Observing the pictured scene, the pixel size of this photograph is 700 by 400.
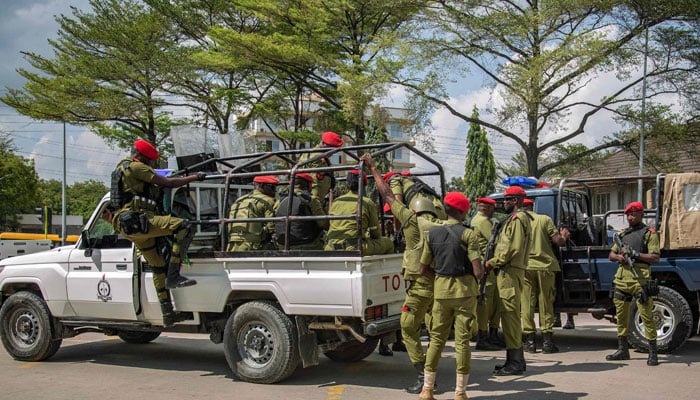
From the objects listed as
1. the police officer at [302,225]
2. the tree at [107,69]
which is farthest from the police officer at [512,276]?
the tree at [107,69]

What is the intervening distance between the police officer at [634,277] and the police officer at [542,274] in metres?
0.75

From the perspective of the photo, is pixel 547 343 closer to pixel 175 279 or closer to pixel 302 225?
pixel 302 225

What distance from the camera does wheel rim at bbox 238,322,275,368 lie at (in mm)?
6789

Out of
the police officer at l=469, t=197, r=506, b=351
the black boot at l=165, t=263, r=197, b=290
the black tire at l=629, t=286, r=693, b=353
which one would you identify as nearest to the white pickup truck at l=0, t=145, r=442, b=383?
the black boot at l=165, t=263, r=197, b=290

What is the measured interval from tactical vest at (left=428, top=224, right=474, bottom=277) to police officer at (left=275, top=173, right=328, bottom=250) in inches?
64.5

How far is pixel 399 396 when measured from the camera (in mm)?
6262

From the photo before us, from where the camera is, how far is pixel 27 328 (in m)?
8.33

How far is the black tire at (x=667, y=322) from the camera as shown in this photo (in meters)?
8.19

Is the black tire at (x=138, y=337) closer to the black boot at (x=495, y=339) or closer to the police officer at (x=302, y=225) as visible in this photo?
the police officer at (x=302, y=225)

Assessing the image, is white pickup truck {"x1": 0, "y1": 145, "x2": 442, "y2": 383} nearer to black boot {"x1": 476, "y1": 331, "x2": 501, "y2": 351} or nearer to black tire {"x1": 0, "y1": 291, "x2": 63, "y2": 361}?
black tire {"x1": 0, "y1": 291, "x2": 63, "y2": 361}

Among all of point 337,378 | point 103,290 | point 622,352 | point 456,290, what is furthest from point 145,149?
point 622,352

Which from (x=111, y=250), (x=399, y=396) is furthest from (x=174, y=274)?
(x=399, y=396)

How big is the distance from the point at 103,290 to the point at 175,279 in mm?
1203

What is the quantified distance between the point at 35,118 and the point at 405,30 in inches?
577
